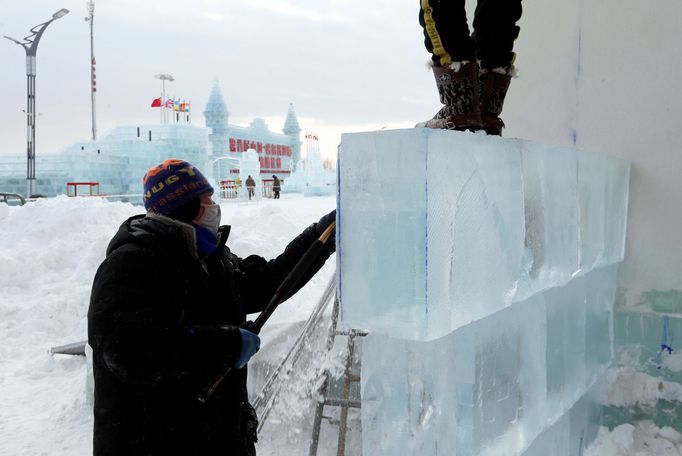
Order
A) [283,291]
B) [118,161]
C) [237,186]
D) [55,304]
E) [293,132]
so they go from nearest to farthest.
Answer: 1. [283,291]
2. [55,304]
3. [118,161]
4. [237,186]
5. [293,132]

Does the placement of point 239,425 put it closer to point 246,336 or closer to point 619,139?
point 246,336

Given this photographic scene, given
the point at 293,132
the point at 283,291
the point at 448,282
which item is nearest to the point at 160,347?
the point at 283,291

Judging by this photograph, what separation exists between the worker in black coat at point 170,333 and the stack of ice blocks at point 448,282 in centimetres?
54

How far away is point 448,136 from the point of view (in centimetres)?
131

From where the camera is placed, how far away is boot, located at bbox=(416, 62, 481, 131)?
190 cm

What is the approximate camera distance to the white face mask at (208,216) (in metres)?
1.92

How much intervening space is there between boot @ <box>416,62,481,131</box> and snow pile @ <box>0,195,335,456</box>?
8.12ft

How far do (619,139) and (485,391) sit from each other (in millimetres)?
2241

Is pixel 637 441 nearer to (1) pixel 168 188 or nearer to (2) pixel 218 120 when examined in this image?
(1) pixel 168 188

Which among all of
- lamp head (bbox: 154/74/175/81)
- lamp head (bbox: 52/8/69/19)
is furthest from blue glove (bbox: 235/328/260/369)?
lamp head (bbox: 154/74/175/81)

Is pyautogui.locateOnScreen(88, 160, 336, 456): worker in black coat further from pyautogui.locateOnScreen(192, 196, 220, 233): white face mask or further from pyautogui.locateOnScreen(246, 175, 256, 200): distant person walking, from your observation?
pyautogui.locateOnScreen(246, 175, 256, 200): distant person walking

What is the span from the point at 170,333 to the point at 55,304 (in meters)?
5.94

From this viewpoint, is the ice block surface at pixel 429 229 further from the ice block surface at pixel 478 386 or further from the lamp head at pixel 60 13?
the lamp head at pixel 60 13

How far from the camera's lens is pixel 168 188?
1.88 metres
